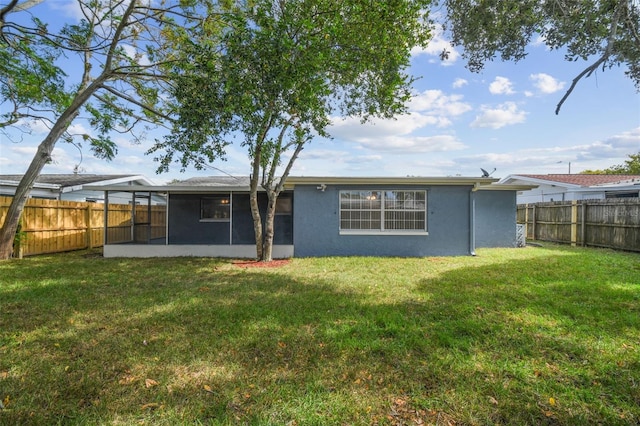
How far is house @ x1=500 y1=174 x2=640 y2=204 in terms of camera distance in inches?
614

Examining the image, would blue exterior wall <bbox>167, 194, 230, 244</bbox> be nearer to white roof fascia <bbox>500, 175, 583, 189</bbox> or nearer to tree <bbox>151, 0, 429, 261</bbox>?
tree <bbox>151, 0, 429, 261</bbox>

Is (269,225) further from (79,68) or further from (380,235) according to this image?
(79,68)

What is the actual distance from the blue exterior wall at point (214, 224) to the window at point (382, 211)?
104 inches

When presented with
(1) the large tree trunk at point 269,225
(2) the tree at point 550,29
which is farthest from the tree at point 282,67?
(2) the tree at point 550,29

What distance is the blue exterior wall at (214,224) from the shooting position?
41.9 feet

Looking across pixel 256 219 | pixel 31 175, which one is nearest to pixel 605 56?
pixel 256 219

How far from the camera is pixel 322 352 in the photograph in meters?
3.58

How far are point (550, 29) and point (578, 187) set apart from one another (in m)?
16.2

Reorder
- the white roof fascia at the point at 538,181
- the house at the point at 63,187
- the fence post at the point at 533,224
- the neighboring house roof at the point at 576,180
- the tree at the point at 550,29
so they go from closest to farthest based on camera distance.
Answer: the tree at the point at 550,29
the house at the point at 63,187
the fence post at the point at 533,224
the neighboring house roof at the point at 576,180
the white roof fascia at the point at 538,181

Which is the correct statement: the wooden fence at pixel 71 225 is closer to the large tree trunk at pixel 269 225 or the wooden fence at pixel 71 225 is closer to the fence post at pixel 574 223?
the large tree trunk at pixel 269 225

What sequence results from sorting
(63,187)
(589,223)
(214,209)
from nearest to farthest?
(589,223) → (214,209) → (63,187)

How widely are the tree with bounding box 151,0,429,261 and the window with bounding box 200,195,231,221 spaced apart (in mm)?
4397

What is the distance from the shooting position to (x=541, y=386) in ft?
9.65

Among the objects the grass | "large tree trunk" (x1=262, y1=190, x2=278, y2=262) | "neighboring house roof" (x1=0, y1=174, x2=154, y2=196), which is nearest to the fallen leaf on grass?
the grass
